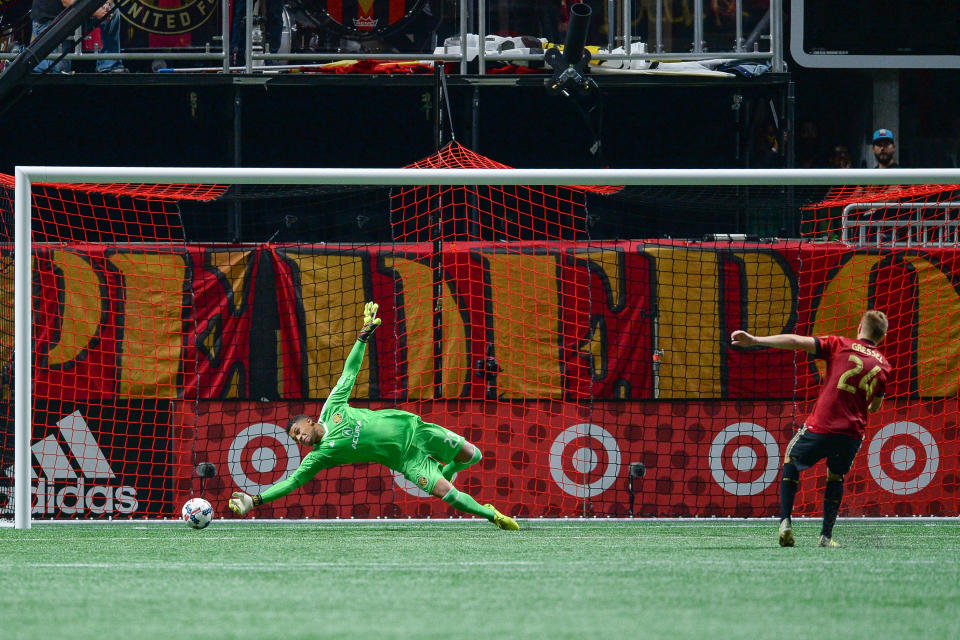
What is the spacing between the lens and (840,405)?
8.36 meters

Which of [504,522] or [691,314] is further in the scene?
[691,314]

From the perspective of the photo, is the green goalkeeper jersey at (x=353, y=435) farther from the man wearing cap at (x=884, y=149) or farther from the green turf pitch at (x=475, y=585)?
the man wearing cap at (x=884, y=149)

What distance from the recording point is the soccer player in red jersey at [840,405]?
8.31 m

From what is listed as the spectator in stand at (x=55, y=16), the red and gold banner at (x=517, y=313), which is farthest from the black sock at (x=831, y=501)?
the spectator in stand at (x=55, y=16)

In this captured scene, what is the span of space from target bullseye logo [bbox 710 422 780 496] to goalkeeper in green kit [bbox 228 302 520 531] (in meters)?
2.40

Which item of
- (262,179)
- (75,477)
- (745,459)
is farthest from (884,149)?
(75,477)

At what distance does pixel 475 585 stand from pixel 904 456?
20.8ft

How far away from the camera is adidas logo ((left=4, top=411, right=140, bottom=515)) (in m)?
11.5

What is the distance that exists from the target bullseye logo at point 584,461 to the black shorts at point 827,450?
333 cm

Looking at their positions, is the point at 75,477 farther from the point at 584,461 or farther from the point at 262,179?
the point at 584,461

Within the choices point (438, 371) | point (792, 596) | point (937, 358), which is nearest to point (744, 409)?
point (937, 358)

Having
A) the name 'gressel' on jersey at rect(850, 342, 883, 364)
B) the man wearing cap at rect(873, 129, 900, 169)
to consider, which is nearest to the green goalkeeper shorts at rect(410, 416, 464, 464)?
the name 'gressel' on jersey at rect(850, 342, 883, 364)

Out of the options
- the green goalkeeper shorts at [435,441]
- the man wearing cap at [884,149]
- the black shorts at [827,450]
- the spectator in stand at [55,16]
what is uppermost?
the spectator in stand at [55,16]

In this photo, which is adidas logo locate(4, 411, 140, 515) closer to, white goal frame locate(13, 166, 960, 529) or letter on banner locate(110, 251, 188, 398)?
letter on banner locate(110, 251, 188, 398)
